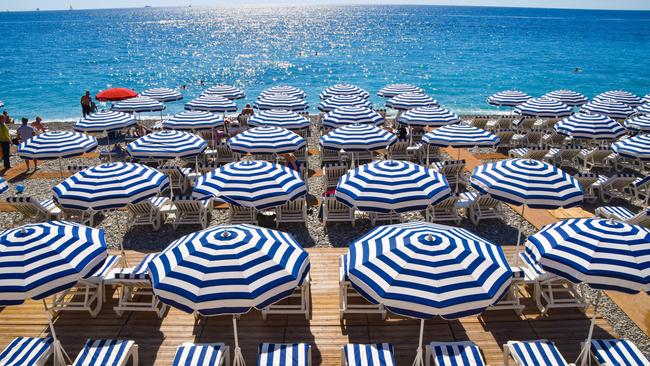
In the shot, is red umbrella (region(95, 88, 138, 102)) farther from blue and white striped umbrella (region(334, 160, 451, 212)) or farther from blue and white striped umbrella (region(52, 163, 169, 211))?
blue and white striped umbrella (region(334, 160, 451, 212))

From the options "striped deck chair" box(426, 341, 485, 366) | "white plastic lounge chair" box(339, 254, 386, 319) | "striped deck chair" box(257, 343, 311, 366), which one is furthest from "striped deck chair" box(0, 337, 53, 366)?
"striped deck chair" box(426, 341, 485, 366)

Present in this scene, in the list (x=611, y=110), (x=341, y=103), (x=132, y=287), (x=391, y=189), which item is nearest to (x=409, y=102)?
(x=341, y=103)

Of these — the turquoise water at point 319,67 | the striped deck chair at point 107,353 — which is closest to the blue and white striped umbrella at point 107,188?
the striped deck chair at point 107,353

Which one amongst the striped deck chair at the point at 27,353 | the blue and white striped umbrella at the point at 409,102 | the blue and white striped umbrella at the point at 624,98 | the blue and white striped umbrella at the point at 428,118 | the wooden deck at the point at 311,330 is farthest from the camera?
the blue and white striped umbrella at the point at 624,98

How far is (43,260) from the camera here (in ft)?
18.4

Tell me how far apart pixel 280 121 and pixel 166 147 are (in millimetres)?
4358

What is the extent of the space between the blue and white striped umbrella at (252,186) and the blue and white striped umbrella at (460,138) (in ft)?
16.1

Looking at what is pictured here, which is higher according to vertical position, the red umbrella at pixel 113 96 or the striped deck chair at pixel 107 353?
the red umbrella at pixel 113 96

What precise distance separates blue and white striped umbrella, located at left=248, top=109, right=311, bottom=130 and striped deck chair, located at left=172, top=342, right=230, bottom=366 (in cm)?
923

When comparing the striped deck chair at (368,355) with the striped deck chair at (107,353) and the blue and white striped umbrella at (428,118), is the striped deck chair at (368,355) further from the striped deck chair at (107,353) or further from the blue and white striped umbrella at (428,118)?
the blue and white striped umbrella at (428,118)

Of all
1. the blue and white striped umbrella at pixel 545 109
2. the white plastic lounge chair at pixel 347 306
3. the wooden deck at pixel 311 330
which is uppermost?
the blue and white striped umbrella at pixel 545 109

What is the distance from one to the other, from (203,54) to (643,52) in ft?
263

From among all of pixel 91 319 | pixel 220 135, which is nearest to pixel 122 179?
pixel 91 319

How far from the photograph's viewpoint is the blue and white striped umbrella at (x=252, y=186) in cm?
824
